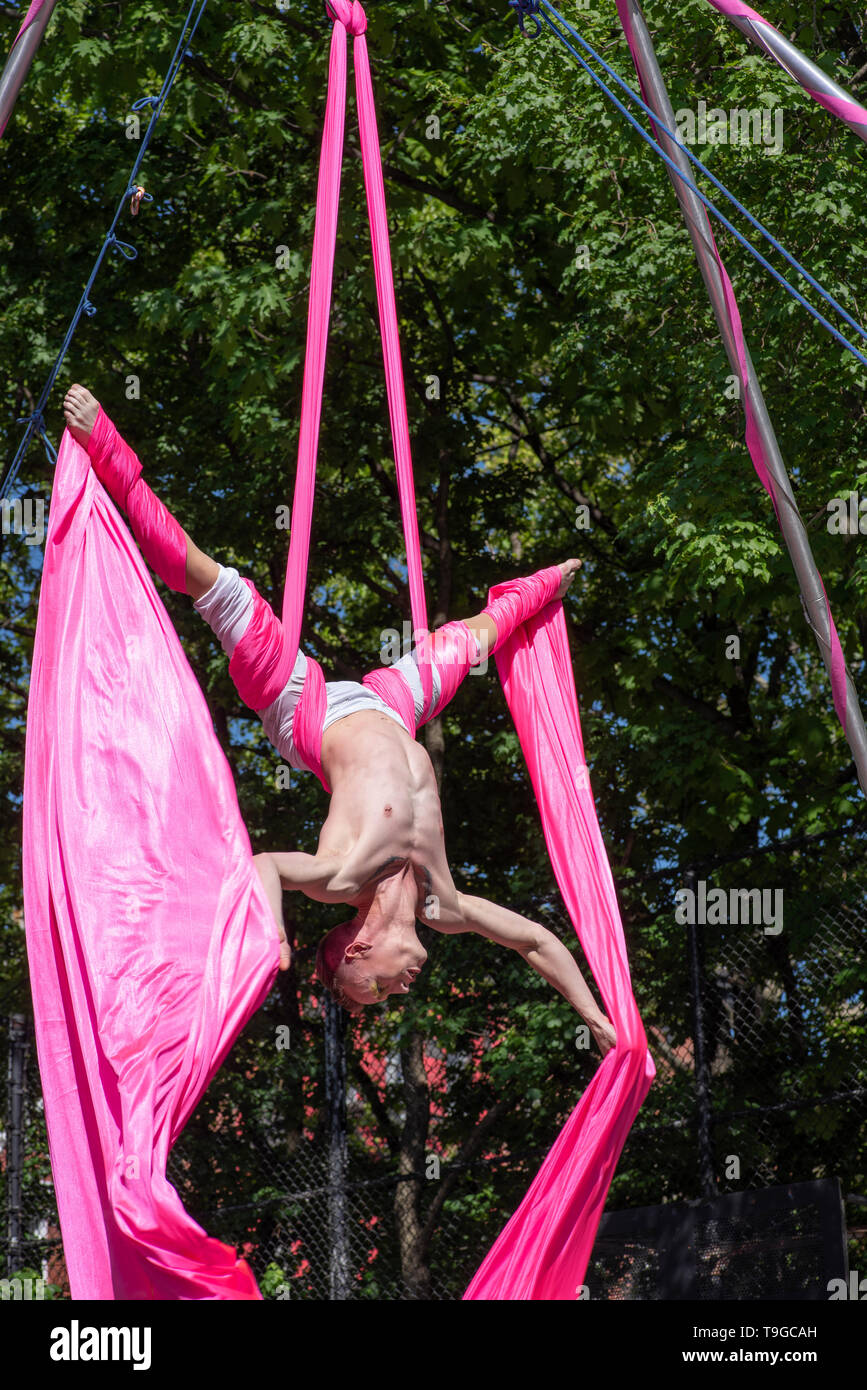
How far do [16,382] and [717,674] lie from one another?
18.2ft

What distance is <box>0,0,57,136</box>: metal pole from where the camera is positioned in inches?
224

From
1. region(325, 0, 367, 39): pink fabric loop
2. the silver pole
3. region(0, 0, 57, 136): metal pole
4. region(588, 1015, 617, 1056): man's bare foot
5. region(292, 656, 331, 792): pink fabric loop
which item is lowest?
region(588, 1015, 617, 1056): man's bare foot

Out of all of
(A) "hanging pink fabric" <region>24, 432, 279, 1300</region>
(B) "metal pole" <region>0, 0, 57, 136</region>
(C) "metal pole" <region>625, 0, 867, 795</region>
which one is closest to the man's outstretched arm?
(A) "hanging pink fabric" <region>24, 432, 279, 1300</region>

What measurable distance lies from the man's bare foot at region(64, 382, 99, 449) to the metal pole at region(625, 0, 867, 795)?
8.92 ft

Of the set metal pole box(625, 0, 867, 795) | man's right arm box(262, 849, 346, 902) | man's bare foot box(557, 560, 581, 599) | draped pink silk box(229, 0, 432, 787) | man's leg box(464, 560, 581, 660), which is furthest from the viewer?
metal pole box(625, 0, 867, 795)

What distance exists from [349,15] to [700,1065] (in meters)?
5.68

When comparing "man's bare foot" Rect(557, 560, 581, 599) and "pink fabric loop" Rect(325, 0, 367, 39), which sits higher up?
"pink fabric loop" Rect(325, 0, 367, 39)

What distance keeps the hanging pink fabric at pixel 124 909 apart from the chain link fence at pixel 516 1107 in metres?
4.80

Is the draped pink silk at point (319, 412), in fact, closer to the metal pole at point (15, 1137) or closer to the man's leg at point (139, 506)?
the man's leg at point (139, 506)

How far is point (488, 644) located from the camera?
589cm

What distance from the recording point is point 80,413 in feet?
16.0

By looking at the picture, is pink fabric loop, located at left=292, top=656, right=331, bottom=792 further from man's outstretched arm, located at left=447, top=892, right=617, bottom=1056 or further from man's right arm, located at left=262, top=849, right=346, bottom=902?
man's outstretched arm, located at left=447, top=892, right=617, bottom=1056

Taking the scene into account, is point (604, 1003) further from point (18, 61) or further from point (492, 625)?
point (18, 61)

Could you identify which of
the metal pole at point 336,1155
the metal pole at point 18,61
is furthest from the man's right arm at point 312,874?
the metal pole at point 336,1155
